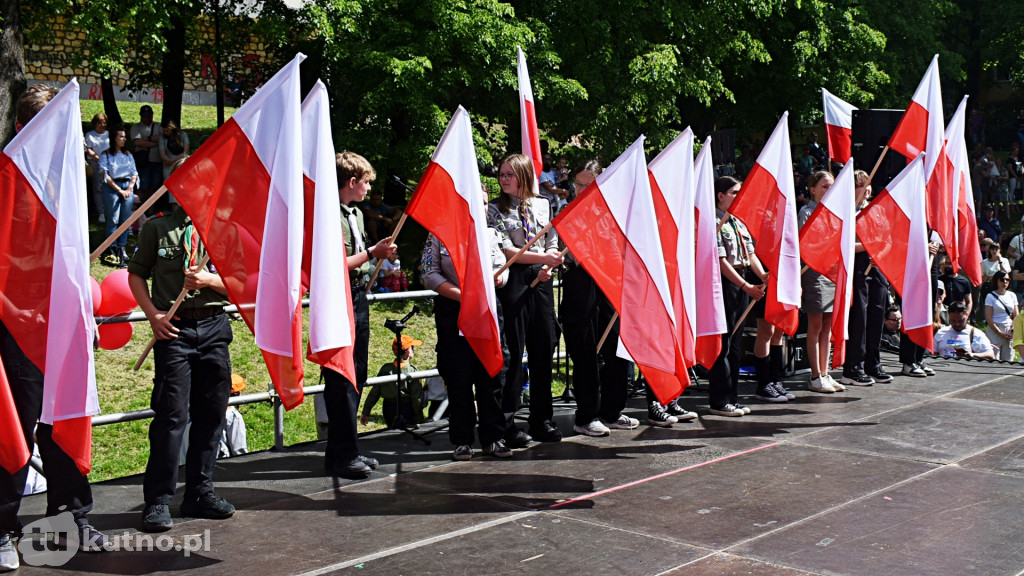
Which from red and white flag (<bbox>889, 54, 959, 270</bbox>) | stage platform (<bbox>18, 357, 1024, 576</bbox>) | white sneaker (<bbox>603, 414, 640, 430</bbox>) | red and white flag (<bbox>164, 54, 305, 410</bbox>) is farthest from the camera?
red and white flag (<bbox>889, 54, 959, 270</bbox>)

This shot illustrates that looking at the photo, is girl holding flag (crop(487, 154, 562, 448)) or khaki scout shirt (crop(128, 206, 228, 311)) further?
girl holding flag (crop(487, 154, 562, 448))

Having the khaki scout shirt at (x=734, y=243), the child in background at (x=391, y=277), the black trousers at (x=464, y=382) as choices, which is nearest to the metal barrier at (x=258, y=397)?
the black trousers at (x=464, y=382)

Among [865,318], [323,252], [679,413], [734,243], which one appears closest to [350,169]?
[323,252]

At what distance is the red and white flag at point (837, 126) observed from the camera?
471 inches

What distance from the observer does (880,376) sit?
433 inches

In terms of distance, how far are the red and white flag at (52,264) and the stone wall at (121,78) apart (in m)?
10.4

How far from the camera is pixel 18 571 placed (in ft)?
17.2

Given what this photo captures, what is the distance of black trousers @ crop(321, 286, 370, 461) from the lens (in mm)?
6969

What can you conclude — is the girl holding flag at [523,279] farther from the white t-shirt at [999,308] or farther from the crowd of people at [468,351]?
the white t-shirt at [999,308]

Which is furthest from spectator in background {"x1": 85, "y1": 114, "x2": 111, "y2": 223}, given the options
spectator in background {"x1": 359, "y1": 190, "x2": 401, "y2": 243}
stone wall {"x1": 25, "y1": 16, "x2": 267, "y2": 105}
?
spectator in background {"x1": 359, "y1": 190, "x2": 401, "y2": 243}

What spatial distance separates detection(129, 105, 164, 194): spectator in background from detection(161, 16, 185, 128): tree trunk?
151 inches

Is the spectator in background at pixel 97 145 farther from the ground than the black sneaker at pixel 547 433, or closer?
farther from the ground

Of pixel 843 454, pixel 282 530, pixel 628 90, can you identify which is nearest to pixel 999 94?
pixel 628 90

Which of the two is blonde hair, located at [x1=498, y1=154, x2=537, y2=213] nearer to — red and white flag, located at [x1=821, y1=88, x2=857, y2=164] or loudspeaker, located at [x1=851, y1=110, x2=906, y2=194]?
loudspeaker, located at [x1=851, y1=110, x2=906, y2=194]
